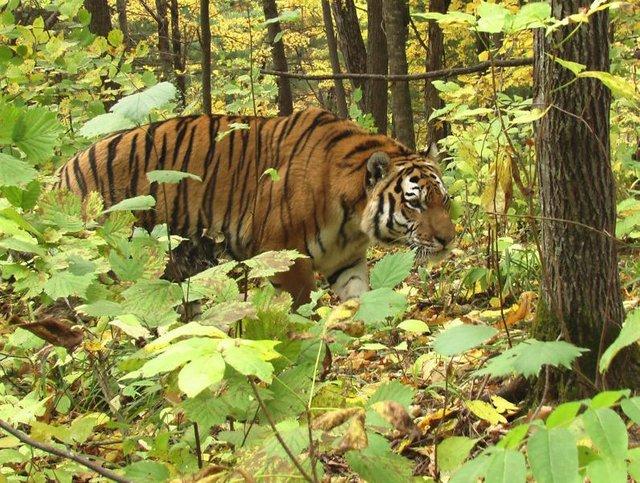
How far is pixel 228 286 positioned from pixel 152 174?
1.29 ft

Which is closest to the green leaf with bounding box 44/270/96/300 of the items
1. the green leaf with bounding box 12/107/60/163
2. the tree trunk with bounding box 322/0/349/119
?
the green leaf with bounding box 12/107/60/163

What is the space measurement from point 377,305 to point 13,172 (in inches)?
36.8

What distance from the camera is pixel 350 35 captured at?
A: 13.0 meters

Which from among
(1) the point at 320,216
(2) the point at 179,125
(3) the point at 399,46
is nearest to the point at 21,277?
(1) the point at 320,216

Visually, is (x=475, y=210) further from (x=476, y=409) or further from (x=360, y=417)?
(x=360, y=417)

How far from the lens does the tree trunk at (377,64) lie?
38.5ft

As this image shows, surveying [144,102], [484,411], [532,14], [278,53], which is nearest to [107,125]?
[144,102]

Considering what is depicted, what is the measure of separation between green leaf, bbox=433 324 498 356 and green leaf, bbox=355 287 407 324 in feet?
0.55

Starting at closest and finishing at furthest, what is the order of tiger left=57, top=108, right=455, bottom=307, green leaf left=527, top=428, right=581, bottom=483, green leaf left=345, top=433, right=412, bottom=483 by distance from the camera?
green leaf left=527, top=428, right=581, bottom=483 → green leaf left=345, top=433, right=412, bottom=483 → tiger left=57, top=108, right=455, bottom=307

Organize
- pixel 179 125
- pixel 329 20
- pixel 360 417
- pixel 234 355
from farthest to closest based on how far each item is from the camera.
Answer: pixel 329 20
pixel 179 125
pixel 360 417
pixel 234 355

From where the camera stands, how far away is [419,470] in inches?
106

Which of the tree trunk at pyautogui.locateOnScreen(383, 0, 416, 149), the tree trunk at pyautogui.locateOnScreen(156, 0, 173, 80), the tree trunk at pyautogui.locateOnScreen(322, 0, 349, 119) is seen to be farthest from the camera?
the tree trunk at pyautogui.locateOnScreen(156, 0, 173, 80)

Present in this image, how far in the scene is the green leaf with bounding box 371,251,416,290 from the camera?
2152 millimetres

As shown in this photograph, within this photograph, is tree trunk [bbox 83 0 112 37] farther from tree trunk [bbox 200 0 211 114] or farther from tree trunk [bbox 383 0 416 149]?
tree trunk [bbox 200 0 211 114]
